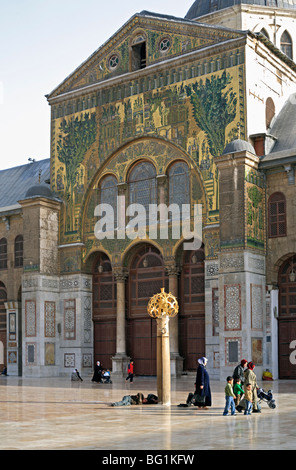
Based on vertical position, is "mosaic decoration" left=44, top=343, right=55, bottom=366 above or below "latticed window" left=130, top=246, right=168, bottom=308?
below

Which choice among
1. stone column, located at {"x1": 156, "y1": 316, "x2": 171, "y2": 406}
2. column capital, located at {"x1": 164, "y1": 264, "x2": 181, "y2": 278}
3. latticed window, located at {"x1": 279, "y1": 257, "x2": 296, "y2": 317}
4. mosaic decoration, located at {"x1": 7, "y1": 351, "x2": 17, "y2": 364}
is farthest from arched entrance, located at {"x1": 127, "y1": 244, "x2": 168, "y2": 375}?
stone column, located at {"x1": 156, "y1": 316, "x2": 171, "y2": 406}

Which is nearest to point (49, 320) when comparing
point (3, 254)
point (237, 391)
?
point (3, 254)

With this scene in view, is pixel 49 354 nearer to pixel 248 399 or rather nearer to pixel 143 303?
pixel 143 303

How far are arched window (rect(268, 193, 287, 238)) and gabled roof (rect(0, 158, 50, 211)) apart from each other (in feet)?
47.0

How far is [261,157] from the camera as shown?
28016 millimetres

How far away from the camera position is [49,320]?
3278cm

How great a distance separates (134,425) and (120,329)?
18.4m

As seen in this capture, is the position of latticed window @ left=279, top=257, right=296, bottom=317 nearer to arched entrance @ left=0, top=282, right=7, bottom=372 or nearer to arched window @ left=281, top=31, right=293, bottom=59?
arched window @ left=281, top=31, right=293, bottom=59

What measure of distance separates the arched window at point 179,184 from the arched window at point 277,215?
3660 mm

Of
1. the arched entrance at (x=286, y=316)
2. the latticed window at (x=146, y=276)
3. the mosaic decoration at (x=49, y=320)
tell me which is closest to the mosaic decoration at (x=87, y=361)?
the mosaic decoration at (x=49, y=320)

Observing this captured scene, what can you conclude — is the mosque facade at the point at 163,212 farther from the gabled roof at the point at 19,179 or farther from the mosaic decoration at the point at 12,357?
the gabled roof at the point at 19,179

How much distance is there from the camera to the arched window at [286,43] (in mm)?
38234

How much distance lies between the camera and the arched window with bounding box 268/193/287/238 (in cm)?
2759

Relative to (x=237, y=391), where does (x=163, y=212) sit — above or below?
above
